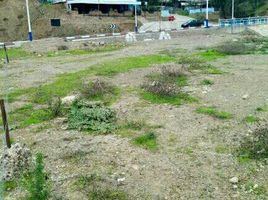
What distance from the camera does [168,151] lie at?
8273 mm

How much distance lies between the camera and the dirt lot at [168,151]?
263 inches

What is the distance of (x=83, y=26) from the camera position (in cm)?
4784

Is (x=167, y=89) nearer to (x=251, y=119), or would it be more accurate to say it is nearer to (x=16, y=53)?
(x=251, y=119)

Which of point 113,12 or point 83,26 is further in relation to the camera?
point 113,12

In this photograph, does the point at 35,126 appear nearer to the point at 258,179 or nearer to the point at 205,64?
the point at 258,179

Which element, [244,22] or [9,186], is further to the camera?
[244,22]

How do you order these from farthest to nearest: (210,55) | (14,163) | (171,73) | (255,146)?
(210,55)
(171,73)
(255,146)
(14,163)

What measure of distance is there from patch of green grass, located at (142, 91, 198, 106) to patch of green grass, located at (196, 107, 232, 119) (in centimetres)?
88

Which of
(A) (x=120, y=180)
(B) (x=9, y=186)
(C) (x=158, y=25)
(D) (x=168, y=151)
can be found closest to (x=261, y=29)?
(C) (x=158, y=25)

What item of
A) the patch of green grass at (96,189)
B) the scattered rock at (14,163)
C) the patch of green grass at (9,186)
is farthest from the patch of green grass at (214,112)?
the patch of green grass at (9,186)

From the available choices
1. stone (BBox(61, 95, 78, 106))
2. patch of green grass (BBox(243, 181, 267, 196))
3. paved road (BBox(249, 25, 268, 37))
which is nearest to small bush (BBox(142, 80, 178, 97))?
stone (BBox(61, 95, 78, 106))

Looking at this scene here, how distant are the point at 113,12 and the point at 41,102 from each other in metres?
45.7

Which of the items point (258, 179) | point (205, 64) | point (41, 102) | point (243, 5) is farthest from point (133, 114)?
point (243, 5)

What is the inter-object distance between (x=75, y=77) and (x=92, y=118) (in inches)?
248
